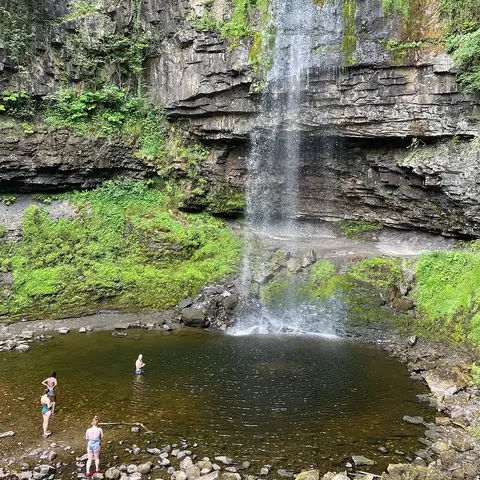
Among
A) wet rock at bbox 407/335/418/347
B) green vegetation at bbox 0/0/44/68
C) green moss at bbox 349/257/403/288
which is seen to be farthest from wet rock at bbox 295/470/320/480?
green vegetation at bbox 0/0/44/68

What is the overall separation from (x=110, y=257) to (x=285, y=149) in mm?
10832

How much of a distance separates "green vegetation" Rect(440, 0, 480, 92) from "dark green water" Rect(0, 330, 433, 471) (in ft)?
37.8

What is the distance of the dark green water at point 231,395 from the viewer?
11.1 metres

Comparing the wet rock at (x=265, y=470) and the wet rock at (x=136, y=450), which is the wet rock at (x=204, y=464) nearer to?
the wet rock at (x=265, y=470)

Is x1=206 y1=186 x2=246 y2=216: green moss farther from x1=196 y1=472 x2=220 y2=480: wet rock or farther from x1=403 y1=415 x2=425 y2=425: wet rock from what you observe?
x1=196 y1=472 x2=220 y2=480: wet rock

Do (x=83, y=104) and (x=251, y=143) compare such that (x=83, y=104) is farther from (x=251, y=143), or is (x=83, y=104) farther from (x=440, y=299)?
(x=440, y=299)

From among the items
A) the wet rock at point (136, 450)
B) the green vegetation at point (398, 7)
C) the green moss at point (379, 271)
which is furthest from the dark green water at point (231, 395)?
the green vegetation at point (398, 7)

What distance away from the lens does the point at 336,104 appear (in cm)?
2147

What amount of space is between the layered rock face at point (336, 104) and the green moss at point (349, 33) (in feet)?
0.17

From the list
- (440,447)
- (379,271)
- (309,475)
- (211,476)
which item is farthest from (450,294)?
(211,476)

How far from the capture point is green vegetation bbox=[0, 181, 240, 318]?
820 inches

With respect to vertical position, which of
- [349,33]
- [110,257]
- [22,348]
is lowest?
[22,348]

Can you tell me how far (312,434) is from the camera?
37.6 feet

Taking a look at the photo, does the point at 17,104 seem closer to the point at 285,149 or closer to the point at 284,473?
the point at 285,149
